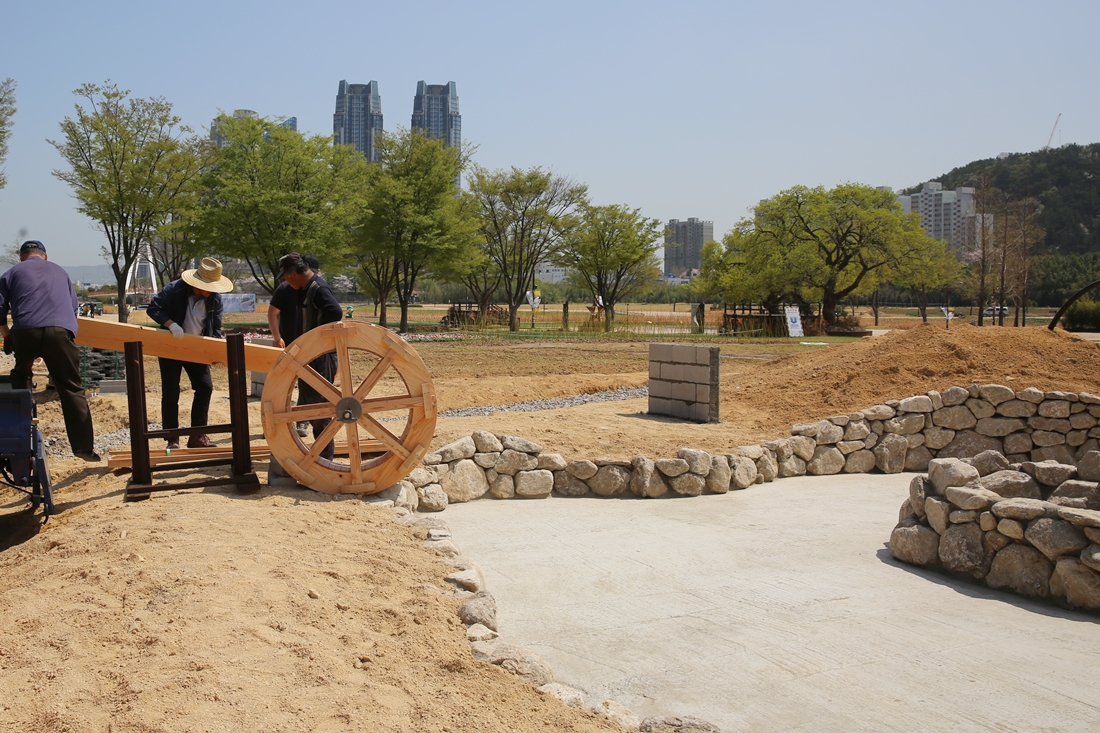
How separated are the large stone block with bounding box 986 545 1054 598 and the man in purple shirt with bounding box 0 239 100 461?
6428 millimetres

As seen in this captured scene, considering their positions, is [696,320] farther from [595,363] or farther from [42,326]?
[42,326]

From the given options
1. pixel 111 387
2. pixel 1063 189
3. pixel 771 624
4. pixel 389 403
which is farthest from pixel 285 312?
pixel 1063 189

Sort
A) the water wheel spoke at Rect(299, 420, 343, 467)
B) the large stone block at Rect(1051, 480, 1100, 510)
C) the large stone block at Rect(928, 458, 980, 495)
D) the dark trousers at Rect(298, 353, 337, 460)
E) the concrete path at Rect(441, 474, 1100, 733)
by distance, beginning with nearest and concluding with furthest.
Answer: the concrete path at Rect(441, 474, 1100, 733) → the water wheel spoke at Rect(299, 420, 343, 467) → the large stone block at Rect(1051, 480, 1100, 510) → the large stone block at Rect(928, 458, 980, 495) → the dark trousers at Rect(298, 353, 337, 460)

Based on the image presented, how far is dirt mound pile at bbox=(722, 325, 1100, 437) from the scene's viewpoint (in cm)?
1038

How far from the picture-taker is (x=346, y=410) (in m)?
5.77

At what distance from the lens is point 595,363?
20.0m

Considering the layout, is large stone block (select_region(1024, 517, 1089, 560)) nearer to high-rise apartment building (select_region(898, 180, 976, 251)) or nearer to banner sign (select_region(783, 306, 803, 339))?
banner sign (select_region(783, 306, 803, 339))

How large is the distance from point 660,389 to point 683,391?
1.57 ft

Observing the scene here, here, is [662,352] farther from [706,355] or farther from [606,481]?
[606,481]

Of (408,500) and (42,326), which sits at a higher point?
(42,326)

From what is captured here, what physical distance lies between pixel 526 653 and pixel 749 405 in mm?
8274

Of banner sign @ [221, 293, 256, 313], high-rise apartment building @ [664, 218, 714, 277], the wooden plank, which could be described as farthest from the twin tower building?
the wooden plank

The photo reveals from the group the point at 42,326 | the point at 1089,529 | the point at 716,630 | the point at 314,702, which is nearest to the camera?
the point at 314,702

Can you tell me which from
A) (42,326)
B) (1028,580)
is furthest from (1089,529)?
(42,326)
